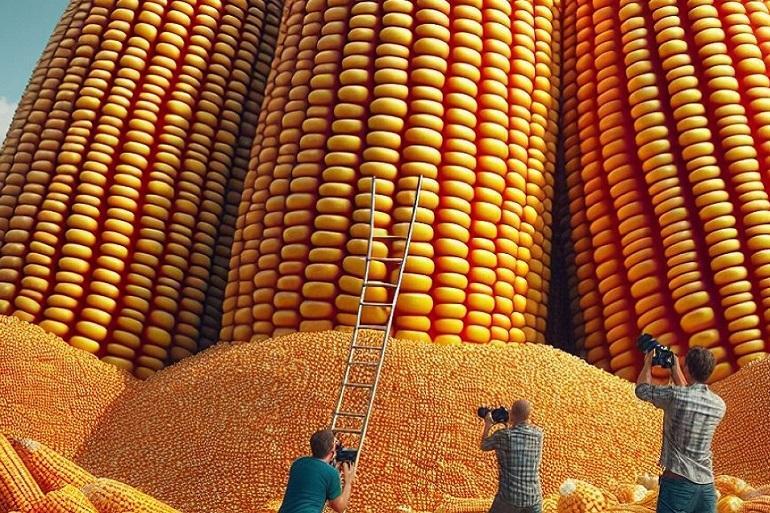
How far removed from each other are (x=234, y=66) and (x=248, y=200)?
61.8 inches

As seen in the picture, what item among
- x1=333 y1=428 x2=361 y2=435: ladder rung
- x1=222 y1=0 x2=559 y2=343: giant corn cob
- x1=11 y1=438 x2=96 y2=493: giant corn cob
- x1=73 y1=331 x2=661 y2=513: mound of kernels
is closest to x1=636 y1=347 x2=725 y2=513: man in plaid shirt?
x1=73 y1=331 x2=661 y2=513: mound of kernels

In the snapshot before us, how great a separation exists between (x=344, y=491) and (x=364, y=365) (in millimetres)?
1428

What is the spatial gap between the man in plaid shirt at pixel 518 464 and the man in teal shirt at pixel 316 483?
55 cm

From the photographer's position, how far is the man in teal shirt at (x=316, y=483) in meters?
2.82

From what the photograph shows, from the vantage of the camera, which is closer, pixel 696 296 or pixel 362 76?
pixel 696 296

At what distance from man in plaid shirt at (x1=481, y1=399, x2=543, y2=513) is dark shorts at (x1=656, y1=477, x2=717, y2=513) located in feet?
1.49

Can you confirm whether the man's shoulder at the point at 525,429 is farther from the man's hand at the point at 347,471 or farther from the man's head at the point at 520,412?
the man's hand at the point at 347,471

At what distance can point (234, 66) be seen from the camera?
276 inches

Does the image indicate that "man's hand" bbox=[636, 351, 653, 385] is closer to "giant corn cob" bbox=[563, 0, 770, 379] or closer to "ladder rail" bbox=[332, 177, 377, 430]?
"ladder rail" bbox=[332, 177, 377, 430]

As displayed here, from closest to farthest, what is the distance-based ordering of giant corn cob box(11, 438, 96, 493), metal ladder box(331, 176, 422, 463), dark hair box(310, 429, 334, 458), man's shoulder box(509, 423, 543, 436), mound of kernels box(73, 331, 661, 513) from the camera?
giant corn cob box(11, 438, 96, 493), dark hair box(310, 429, 334, 458), man's shoulder box(509, 423, 543, 436), mound of kernels box(73, 331, 661, 513), metal ladder box(331, 176, 422, 463)

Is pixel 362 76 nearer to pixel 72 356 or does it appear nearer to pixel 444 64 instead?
pixel 444 64

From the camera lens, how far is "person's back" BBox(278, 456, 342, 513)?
2818mm

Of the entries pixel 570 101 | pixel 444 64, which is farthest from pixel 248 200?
pixel 570 101

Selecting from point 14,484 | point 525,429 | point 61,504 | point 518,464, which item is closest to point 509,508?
point 518,464
